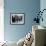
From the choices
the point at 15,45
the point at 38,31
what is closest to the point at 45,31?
the point at 38,31

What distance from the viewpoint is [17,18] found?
5.84 m

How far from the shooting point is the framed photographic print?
19.1 feet

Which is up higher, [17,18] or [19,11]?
[19,11]

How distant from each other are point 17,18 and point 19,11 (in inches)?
12.3

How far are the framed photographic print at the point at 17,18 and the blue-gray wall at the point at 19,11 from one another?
0.42 ft

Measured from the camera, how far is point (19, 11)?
5.82m

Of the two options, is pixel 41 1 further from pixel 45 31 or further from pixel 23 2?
pixel 45 31

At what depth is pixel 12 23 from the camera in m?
5.82

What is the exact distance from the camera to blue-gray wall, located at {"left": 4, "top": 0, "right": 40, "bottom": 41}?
5781 mm

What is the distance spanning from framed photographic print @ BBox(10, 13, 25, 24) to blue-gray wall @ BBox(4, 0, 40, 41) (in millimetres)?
128

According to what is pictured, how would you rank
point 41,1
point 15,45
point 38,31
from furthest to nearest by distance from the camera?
point 41,1
point 15,45
point 38,31

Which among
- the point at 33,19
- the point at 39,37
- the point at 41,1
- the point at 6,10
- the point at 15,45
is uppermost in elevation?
the point at 41,1

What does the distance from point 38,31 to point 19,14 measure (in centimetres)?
299

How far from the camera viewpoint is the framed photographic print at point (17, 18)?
19.1 feet
